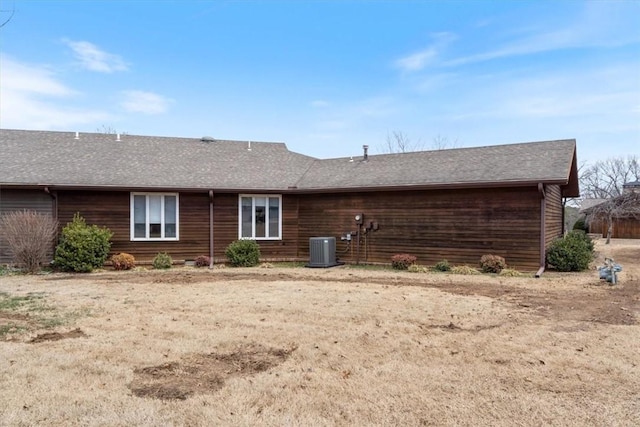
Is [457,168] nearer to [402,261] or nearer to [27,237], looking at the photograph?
[402,261]

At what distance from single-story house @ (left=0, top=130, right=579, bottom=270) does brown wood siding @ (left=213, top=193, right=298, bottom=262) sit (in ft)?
0.11

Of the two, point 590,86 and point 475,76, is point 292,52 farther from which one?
point 590,86

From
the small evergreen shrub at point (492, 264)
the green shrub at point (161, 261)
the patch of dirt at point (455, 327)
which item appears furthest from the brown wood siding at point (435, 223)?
the patch of dirt at point (455, 327)

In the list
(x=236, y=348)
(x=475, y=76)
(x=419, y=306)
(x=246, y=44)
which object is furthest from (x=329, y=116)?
(x=236, y=348)

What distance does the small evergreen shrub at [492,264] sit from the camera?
40.0 ft

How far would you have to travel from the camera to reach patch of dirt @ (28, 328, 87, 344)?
541 cm

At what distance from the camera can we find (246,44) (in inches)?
740

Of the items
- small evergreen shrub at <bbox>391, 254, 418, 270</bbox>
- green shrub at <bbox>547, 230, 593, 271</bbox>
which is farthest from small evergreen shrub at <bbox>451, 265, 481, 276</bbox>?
green shrub at <bbox>547, 230, 593, 271</bbox>

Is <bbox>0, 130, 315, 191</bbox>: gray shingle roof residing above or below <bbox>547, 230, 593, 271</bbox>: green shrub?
above

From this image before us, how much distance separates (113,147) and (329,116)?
17.3m

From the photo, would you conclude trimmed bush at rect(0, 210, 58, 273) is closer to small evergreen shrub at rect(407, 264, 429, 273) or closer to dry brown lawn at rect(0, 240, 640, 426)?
dry brown lawn at rect(0, 240, 640, 426)

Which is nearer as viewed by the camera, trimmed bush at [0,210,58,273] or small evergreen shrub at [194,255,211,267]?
→ trimmed bush at [0,210,58,273]

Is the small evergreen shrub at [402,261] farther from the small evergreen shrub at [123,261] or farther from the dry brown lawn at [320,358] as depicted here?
the small evergreen shrub at [123,261]

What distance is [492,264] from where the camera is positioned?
40.1 ft
